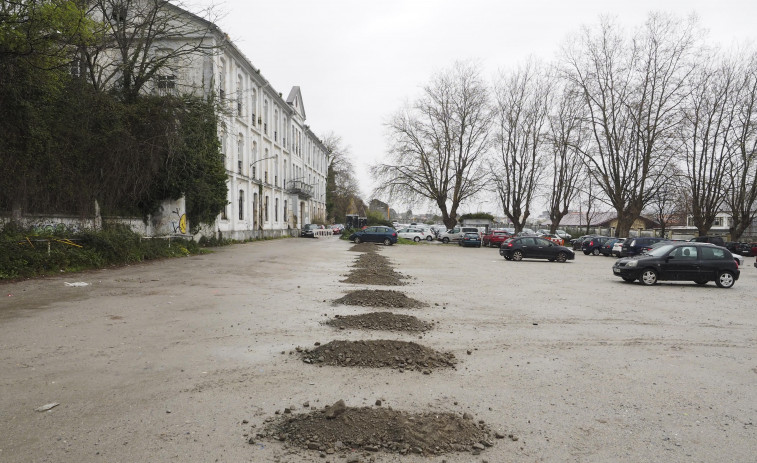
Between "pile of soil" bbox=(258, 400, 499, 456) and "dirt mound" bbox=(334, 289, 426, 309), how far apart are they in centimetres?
578

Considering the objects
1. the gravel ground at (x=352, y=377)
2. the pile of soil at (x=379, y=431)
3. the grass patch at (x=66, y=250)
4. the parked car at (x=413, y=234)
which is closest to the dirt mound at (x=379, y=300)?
the gravel ground at (x=352, y=377)

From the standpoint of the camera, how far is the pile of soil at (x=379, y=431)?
3639 mm

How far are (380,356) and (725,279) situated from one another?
15.0 metres

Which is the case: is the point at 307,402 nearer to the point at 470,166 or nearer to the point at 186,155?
the point at 186,155

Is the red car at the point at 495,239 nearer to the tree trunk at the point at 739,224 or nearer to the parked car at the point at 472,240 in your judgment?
the parked car at the point at 472,240

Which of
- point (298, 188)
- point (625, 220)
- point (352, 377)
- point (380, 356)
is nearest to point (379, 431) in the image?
point (352, 377)

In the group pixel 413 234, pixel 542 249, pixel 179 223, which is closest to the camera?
pixel 179 223

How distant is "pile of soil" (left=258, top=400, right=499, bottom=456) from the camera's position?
143 inches

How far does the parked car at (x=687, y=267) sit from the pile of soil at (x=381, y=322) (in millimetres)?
10925

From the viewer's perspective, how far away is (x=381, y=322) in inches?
316

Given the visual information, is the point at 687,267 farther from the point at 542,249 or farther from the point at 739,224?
Result: the point at 739,224

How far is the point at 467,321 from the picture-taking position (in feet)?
28.8

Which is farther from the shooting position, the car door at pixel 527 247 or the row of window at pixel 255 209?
the row of window at pixel 255 209

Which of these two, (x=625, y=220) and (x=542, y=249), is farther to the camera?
(x=625, y=220)
